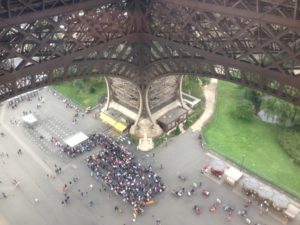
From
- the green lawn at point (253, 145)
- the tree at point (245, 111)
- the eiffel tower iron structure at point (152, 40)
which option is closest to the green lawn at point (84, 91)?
the eiffel tower iron structure at point (152, 40)

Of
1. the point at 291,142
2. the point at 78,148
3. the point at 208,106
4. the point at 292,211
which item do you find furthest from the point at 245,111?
the point at 78,148

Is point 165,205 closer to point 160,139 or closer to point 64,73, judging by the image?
point 160,139

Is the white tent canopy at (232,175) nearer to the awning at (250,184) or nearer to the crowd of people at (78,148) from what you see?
the awning at (250,184)

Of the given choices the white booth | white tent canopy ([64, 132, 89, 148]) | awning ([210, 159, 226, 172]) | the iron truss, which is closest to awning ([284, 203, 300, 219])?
awning ([210, 159, 226, 172])

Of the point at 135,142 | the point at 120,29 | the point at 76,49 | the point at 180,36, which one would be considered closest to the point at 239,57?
the point at 180,36

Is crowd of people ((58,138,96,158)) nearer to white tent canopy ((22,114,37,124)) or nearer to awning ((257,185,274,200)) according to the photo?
white tent canopy ((22,114,37,124))
